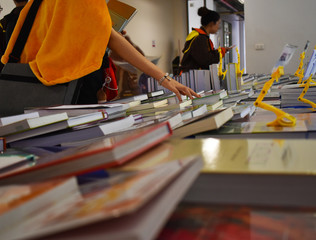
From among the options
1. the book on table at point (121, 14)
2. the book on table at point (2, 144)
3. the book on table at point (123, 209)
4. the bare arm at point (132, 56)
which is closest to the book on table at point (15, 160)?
the book on table at point (2, 144)

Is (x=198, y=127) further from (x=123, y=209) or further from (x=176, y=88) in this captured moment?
(x=176, y=88)

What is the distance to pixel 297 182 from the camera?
357 millimetres

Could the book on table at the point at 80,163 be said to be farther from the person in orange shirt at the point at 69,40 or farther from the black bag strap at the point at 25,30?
the black bag strap at the point at 25,30

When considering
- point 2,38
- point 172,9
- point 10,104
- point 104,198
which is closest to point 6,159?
point 104,198

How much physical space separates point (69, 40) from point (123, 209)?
102 cm

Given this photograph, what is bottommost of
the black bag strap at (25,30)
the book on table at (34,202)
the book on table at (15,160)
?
the book on table at (15,160)

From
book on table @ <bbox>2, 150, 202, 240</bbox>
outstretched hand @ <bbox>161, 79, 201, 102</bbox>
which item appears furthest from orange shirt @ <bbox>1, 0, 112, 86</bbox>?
book on table @ <bbox>2, 150, 202, 240</bbox>

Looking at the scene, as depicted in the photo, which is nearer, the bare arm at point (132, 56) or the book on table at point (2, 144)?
the book on table at point (2, 144)

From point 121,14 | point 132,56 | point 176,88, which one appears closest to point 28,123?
point 132,56

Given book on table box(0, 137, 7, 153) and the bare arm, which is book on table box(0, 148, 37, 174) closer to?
book on table box(0, 137, 7, 153)

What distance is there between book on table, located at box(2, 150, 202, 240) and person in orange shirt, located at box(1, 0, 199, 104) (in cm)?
90

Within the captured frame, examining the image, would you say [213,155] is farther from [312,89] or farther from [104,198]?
[312,89]

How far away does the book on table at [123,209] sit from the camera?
10.2 inches

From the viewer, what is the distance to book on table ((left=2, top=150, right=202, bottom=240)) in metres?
0.26
